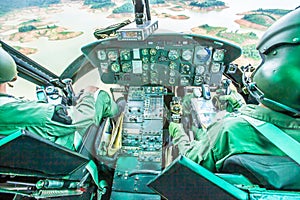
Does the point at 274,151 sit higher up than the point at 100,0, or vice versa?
the point at 100,0

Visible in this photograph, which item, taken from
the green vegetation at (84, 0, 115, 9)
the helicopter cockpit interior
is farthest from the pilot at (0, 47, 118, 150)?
the green vegetation at (84, 0, 115, 9)

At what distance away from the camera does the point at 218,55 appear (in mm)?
2273

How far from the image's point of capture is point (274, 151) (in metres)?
0.80

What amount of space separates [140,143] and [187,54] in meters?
0.96

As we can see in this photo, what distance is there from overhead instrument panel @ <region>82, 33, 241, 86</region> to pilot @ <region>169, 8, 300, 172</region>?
1.29 metres

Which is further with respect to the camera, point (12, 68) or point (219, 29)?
point (219, 29)

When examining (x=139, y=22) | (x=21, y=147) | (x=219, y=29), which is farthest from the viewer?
(x=219, y=29)

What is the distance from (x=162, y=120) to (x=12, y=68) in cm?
119

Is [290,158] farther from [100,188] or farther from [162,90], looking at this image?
[162,90]

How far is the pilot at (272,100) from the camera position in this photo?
794 mm

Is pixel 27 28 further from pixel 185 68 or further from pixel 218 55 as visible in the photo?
pixel 218 55

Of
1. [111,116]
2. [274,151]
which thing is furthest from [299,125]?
[111,116]

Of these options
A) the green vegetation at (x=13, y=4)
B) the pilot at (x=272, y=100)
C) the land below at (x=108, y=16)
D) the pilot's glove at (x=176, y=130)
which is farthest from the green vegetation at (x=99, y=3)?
the pilot at (x=272, y=100)

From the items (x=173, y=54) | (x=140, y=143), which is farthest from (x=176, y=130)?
(x=173, y=54)
